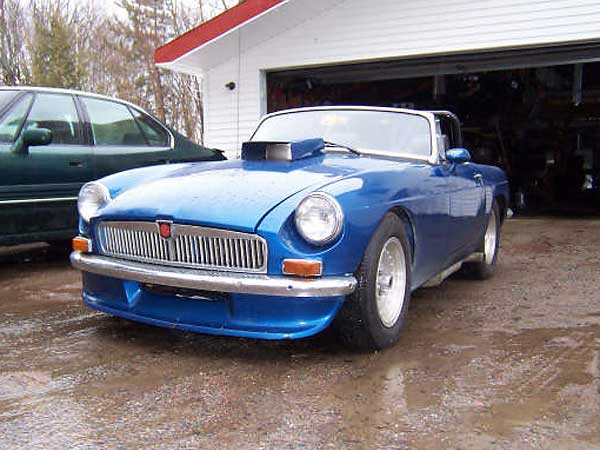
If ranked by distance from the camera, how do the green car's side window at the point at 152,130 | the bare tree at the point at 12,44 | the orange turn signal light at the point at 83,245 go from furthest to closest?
1. the bare tree at the point at 12,44
2. the green car's side window at the point at 152,130
3. the orange turn signal light at the point at 83,245

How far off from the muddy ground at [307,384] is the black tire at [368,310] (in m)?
0.09

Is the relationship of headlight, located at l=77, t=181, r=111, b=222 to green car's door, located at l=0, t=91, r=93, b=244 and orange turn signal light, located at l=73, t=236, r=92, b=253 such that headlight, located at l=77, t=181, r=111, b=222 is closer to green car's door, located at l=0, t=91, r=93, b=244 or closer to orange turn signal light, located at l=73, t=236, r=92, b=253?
orange turn signal light, located at l=73, t=236, r=92, b=253

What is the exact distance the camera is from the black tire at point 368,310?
2.90m

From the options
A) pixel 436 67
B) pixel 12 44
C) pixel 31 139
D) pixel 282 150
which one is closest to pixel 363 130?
pixel 282 150

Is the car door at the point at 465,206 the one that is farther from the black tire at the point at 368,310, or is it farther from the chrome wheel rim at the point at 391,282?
the black tire at the point at 368,310

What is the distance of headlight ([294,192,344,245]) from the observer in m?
2.77

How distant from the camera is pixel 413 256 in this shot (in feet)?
11.4

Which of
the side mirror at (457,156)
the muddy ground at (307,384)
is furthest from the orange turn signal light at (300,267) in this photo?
the side mirror at (457,156)

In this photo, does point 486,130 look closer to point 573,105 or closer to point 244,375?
point 573,105

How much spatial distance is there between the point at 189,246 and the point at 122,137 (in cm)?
339

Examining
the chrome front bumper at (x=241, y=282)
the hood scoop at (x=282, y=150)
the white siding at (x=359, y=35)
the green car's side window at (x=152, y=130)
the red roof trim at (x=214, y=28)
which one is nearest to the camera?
the chrome front bumper at (x=241, y=282)

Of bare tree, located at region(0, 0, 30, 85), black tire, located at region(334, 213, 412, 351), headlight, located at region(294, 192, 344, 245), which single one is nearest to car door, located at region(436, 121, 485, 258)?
black tire, located at region(334, 213, 412, 351)

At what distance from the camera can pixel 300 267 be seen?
2721 millimetres

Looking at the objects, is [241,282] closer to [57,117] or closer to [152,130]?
[57,117]
